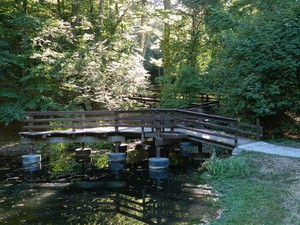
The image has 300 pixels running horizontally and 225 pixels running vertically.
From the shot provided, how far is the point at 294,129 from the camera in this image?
12.2m

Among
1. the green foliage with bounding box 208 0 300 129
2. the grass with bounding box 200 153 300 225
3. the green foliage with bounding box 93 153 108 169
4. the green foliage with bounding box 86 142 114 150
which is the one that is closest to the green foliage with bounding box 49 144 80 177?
the green foliage with bounding box 93 153 108 169

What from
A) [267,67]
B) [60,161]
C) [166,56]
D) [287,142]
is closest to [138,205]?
[287,142]

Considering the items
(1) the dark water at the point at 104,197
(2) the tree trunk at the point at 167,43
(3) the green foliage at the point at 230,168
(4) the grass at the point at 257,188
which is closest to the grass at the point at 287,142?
(4) the grass at the point at 257,188

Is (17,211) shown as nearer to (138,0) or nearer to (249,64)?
(249,64)

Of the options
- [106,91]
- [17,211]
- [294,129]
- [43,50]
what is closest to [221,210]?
[17,211]

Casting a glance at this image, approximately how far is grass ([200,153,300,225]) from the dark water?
484 mm

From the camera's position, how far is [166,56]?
2161cm

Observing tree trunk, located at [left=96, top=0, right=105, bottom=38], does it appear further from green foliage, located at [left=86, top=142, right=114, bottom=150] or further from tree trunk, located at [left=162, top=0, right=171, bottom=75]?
green foliage, located at [left=86, top=142, right=114, bottom=150]

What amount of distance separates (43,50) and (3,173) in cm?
740

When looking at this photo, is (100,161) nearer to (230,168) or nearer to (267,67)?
(230,168)

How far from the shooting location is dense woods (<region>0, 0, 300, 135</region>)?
1196cm

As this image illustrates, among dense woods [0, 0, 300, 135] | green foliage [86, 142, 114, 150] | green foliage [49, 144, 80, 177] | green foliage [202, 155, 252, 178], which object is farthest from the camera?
green foliage [86, 142, 114, 150]

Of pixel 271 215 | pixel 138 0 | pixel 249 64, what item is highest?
pixel 138 0

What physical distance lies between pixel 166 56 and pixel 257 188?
15.6 m
